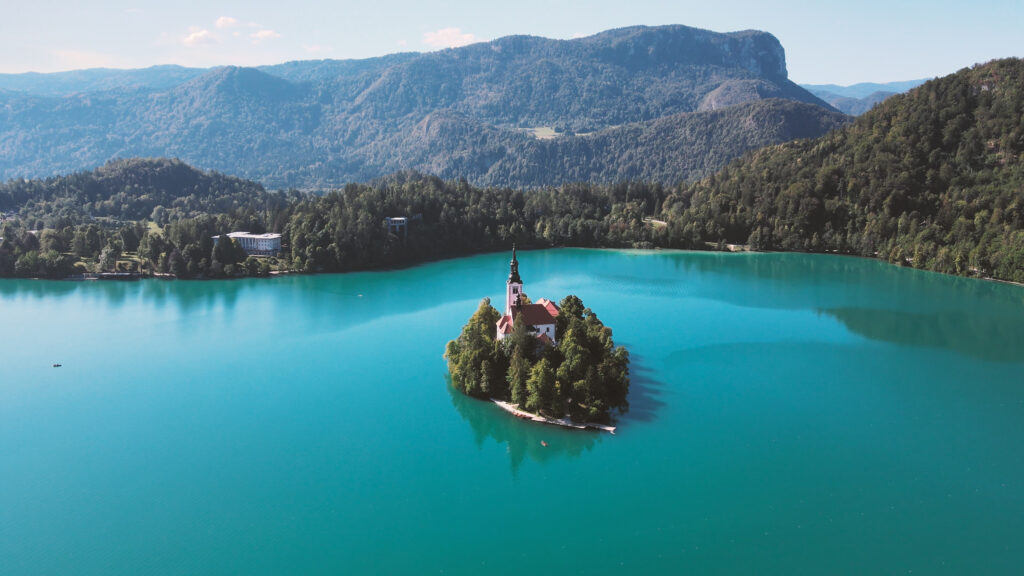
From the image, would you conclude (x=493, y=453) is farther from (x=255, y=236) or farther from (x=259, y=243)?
(x=255, y=236)

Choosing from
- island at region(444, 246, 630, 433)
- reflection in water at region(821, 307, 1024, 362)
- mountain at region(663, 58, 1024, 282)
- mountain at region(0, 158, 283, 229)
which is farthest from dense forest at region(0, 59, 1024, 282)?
island at region(444, 246, 630, 433)

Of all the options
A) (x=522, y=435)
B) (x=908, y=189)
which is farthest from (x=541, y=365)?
(x=908, y=189)

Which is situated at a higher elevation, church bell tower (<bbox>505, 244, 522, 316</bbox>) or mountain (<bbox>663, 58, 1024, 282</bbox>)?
mountain (<bbox>663, 58, 1024, 282</bbox>)

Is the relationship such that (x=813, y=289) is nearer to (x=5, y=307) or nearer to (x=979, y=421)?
(x=979, y=421)

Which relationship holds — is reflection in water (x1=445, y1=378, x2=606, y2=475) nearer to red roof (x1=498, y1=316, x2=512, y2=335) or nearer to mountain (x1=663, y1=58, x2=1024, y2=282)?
red roof (x1=498, y1=316, x2=512, y2=335)

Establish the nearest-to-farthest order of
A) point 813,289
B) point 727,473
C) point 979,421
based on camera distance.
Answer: point 727,473 → point 979,421 → point 813,289

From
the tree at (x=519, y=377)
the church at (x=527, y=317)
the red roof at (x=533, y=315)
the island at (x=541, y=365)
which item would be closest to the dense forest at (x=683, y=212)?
the island at (x=541, y=365)

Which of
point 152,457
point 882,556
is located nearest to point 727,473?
point 882,556
